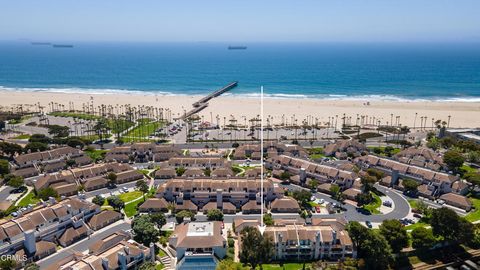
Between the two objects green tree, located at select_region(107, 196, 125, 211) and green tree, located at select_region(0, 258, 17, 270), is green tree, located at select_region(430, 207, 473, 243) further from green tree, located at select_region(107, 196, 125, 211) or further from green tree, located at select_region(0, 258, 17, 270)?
green tree, located at select_region(0, 258, 17, 270)

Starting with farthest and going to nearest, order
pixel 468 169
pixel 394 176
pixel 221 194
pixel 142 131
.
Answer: pixel 142 131
pixel 468 169
pixel 394 176
pixel 221 194

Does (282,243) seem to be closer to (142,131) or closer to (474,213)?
(474,213)

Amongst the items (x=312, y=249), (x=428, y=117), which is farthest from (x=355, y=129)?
(x=312, y=249)

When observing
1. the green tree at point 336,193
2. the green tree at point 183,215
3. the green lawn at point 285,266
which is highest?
the green tree at point 336,193

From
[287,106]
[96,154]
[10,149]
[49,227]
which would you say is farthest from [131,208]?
[287,106]

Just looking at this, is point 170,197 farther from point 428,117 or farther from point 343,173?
point 428,117

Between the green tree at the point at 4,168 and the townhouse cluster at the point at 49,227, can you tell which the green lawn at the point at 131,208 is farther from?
the green tree at the point at 4,168

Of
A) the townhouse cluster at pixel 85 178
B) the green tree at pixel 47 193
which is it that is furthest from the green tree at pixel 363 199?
the green tree at pixel 47 193
